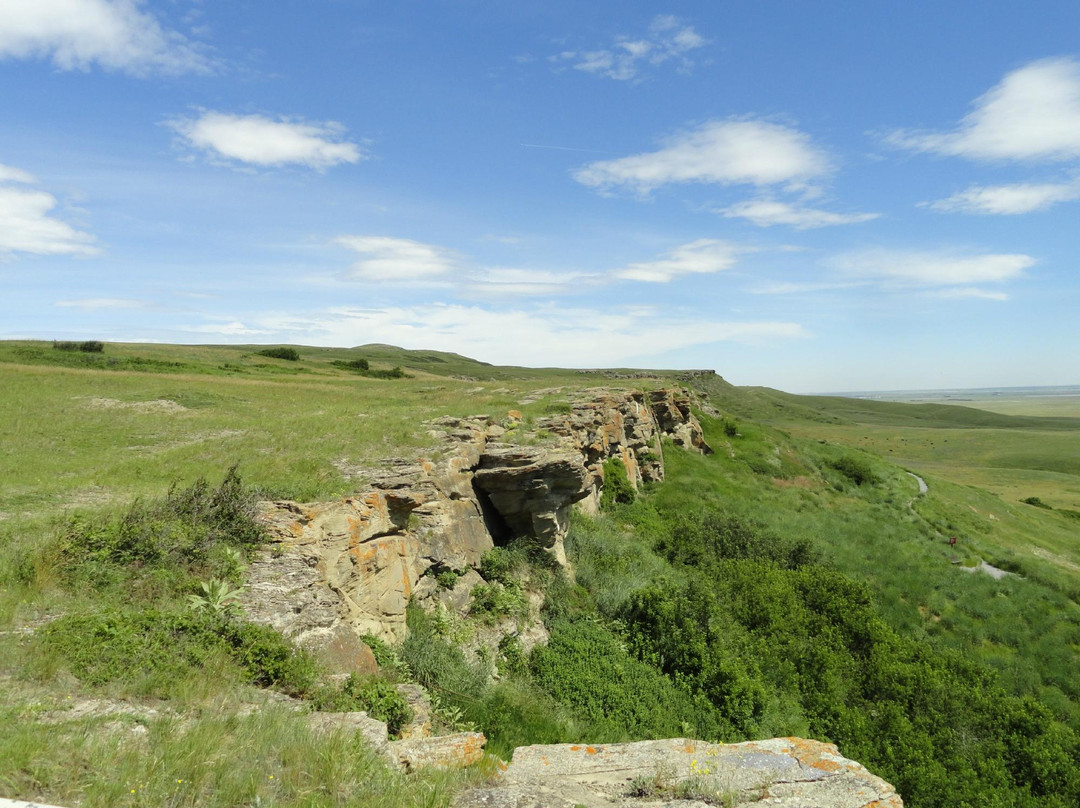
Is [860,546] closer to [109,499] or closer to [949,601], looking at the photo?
[949,601]

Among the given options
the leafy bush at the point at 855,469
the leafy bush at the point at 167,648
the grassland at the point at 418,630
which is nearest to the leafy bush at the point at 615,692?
the grassland at the point at 418,630

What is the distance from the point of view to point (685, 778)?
592 cm

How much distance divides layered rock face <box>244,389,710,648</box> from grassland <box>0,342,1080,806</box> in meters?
1.09

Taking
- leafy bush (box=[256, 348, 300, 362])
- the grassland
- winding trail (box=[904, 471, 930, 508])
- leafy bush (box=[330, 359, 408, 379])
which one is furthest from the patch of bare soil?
winding trail (box=[904, 471, 930, 508])

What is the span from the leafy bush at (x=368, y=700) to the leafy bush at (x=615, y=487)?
21.0 m

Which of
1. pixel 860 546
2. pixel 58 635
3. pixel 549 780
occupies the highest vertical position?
pixel 58 635

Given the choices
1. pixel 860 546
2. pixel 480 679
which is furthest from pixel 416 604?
pixel 860 546

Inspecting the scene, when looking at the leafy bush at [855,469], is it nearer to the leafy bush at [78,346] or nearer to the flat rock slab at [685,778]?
the flat rock slab at [685,778]

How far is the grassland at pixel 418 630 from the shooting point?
4691mm

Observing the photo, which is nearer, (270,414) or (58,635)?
(58,635)

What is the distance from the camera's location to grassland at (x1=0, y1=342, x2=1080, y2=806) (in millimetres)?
4691

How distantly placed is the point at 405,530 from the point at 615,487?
17565 mm

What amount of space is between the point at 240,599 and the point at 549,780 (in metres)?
5.52

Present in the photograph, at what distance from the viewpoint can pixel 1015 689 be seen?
781 inches
